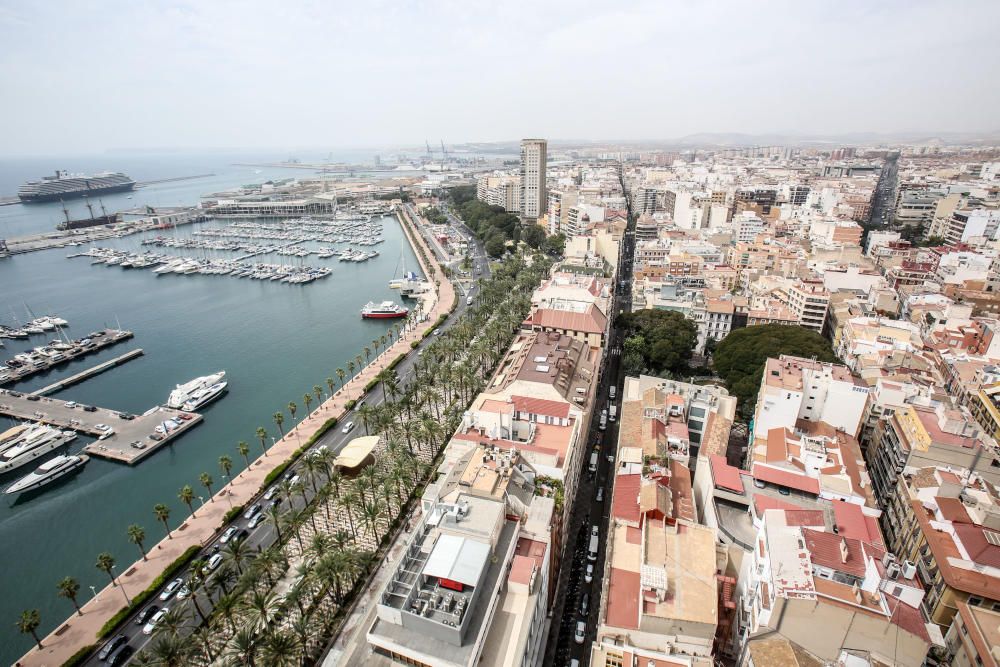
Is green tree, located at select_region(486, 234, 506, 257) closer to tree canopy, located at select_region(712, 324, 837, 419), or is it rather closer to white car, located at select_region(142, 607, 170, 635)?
tree canopy, located at select_region(712, 324, 837, 419)

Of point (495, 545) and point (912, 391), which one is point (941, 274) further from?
point (495, 545)

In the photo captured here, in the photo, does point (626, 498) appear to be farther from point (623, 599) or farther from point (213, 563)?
point (213, 563)

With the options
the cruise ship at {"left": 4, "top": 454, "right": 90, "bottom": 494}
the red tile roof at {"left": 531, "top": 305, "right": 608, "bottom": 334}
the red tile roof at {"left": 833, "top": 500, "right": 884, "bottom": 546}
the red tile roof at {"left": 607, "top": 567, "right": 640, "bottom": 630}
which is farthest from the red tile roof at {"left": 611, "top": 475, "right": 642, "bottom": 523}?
the cruise ship at {"left": 4, "top": 454, "right": 90, "bottom": 494}

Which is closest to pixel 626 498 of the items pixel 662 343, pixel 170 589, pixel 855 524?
pixel 855 524

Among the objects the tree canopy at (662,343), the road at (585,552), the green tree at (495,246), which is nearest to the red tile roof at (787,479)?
the road at (585,552)

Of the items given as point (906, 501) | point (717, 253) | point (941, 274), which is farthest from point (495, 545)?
point (941, 274)
